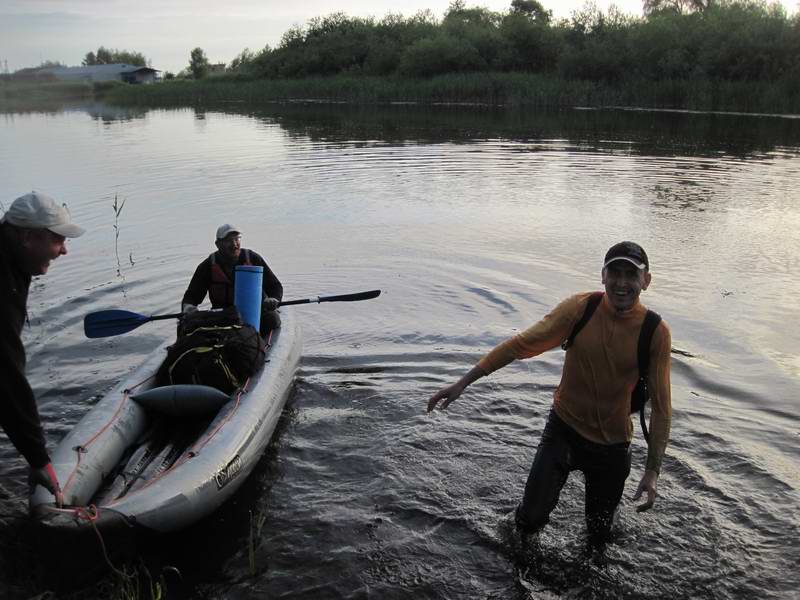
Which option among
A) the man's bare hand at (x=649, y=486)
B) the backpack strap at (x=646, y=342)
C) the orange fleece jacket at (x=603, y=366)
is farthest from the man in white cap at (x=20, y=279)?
the man's bare hand at (x=649, y=486)

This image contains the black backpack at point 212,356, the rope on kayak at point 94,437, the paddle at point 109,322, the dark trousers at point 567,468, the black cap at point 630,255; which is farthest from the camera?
the paddle at point 109,322

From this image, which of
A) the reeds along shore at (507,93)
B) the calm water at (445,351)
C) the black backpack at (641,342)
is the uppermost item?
the reeds along shore at (507,93)

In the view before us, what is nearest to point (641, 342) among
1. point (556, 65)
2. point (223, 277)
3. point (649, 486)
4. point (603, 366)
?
point (603, 366)

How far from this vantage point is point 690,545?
4527 millimetres

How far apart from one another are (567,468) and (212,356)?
3116 mm

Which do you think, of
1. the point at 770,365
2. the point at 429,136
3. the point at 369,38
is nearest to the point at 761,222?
the point at 770,365

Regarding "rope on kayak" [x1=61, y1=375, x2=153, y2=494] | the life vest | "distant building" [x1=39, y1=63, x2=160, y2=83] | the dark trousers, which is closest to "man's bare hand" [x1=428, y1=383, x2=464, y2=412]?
the dark trousers

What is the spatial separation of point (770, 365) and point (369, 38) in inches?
2720

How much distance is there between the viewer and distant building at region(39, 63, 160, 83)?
91438 mm

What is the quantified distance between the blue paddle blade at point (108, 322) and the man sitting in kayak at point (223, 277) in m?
0.53

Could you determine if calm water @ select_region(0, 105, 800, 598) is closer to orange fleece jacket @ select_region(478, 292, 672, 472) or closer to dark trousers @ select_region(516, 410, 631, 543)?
dark trousers @ select_region(516, 410, 631, 543)

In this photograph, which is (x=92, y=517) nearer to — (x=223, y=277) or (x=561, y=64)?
(x=223, y=277)

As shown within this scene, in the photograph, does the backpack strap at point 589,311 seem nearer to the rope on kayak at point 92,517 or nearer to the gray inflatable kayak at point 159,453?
the gray inflatable kayak at point 159,453

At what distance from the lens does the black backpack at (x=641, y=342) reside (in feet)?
11.9
